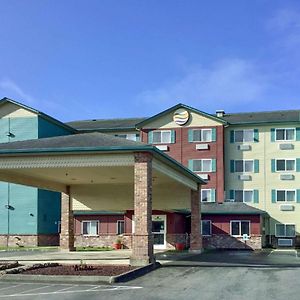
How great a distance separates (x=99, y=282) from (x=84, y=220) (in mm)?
29094

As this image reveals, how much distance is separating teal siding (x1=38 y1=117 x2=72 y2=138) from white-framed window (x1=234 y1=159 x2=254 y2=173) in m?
16.5

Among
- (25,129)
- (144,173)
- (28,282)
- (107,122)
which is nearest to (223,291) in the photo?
(28,282)

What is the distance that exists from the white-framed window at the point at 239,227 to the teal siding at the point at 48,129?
18002mm

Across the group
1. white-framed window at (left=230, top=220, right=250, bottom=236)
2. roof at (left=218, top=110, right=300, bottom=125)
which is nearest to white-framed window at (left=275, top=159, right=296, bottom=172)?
roof at (left=218, top=110, right=300, bottom=125)

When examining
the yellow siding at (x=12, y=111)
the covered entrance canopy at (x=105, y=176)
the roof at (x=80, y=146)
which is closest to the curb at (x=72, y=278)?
the covered entrance canopy at (x=105, y=176)

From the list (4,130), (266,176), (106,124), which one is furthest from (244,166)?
(4,130)

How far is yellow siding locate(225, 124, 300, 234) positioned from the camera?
164ft

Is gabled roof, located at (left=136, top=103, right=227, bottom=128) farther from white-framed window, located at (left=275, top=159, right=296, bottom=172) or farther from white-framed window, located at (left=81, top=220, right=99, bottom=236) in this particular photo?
white-framed window, located at (left=81, top=220, right=99, bottom=236)

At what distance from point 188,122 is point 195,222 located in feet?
64.6

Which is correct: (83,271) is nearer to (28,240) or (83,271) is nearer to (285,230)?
(28,240)

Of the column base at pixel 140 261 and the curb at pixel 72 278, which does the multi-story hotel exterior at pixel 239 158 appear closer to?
the column base at pixel 140 261

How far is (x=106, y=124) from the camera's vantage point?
58188mm

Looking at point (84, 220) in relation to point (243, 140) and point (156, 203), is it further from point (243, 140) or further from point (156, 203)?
point (243, 140)

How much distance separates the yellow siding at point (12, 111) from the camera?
Result: 49688 mm
